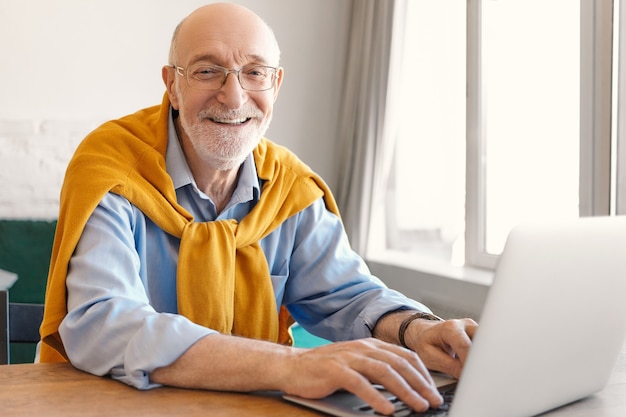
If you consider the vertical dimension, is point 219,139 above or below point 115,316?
above

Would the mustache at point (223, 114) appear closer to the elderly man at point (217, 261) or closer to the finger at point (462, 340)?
the elderly man at point (217, 261)

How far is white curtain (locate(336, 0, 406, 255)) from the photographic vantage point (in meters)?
3.71

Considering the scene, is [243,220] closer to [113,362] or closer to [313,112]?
[113,362]

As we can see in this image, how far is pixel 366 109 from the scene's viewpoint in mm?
3852

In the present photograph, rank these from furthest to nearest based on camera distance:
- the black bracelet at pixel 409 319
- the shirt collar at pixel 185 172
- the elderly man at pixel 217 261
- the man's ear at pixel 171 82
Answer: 1. the man's ear at pixel 171 82
2. the shirt collar at pixel 185 172
3. the black bracelet at pixel 409 319
4. the elderly man at pixel 217 261

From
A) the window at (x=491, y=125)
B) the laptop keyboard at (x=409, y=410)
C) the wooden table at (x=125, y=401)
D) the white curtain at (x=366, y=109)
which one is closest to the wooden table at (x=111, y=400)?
the wooden table at (x=125, y=401)

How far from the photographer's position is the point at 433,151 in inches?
147

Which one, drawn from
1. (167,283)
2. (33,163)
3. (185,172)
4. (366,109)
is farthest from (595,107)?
(33,163)

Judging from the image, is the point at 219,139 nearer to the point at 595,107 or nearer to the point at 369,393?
the point at 369,393

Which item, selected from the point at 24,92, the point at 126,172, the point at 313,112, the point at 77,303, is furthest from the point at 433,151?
the point at 77,303

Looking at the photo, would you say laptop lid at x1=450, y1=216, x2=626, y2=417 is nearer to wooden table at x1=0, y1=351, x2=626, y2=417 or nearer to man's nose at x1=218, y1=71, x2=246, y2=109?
wooden table at x1=0, y1=351, x2=626, y2=417

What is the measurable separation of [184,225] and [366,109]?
7.92 ft

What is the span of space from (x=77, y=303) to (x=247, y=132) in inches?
23.1

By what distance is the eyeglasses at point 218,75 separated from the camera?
168cm
